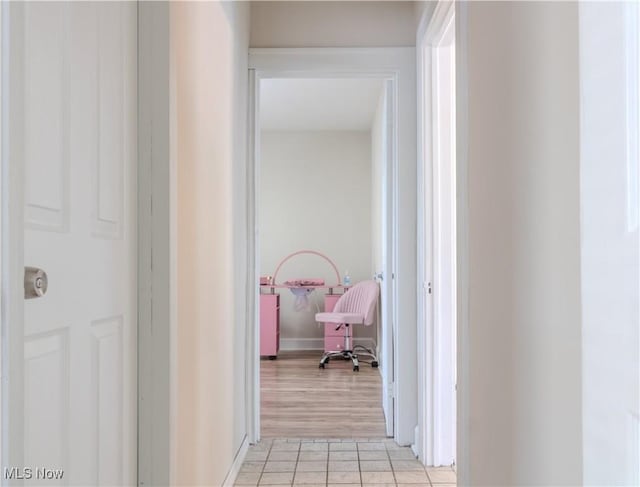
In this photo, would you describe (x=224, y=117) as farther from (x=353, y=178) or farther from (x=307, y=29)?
(x=353, y=178)

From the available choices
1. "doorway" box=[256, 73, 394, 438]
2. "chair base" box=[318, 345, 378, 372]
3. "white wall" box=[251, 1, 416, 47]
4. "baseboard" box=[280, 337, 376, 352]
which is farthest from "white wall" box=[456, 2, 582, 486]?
"baseboard" box=[280, 337, 376, 352]

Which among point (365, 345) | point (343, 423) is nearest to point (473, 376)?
point (343, 423)

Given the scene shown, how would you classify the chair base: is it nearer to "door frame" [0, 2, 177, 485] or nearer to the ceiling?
the ceiling

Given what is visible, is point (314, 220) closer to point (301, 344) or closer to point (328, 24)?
point (301, 344)

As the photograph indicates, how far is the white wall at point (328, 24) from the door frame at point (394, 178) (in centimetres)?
6

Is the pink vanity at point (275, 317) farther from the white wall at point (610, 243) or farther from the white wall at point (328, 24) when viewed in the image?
the white wall at point (610, 243)

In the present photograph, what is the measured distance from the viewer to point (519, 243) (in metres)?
1.23

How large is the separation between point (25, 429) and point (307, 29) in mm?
2718

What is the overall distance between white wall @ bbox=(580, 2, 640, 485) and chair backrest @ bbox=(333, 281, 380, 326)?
4808 millimetres

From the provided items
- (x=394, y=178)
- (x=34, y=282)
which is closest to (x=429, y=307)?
(x=394, y=178)

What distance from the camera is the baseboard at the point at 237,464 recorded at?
8.19 ft

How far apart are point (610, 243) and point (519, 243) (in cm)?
58

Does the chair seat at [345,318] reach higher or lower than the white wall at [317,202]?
lower

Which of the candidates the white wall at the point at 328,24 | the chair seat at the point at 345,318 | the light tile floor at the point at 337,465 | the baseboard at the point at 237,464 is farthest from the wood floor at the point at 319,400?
the white wall at the point at 328,24
